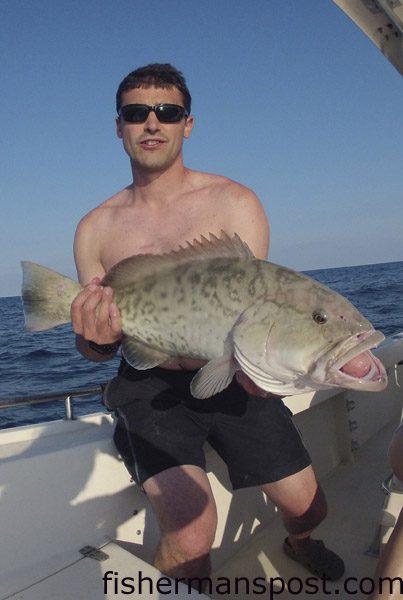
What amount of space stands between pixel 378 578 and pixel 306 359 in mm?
836

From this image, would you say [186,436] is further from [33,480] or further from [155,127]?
[155,127]

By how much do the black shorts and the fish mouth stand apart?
3.80 feet

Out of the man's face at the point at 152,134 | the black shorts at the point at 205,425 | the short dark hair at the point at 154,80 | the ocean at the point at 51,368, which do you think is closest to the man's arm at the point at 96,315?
the black shorts at the point at 205,425

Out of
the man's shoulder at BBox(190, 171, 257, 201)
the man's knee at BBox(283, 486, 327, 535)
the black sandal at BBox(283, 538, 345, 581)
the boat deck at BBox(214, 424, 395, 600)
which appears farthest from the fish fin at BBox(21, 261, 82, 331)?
the black sandal at BBox(283, 538, 345, 581)

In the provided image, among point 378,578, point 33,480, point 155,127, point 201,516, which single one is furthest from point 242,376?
point 155,127

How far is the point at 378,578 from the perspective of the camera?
1.90 m

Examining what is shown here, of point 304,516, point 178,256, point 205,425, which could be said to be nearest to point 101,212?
point 178,256

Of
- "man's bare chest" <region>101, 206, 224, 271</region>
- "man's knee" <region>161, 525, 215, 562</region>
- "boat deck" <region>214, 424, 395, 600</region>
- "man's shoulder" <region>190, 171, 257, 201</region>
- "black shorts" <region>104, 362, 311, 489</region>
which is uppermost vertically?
"man's shoulder" <region>190, 171, 257, 201</region>

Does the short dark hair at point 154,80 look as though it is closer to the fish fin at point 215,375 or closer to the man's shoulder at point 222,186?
the man's shoulder at point 222,186

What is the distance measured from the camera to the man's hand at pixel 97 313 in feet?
8.45

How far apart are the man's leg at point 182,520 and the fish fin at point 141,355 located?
0.60 m

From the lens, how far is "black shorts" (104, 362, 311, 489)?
9.41 feet

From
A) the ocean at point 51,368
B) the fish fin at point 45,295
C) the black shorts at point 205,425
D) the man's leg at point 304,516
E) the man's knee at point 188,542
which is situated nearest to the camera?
the man's knee at point 188,542

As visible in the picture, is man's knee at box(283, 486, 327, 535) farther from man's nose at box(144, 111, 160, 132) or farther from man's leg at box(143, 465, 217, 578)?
man's nose at box(144, 111, 160, 132)
